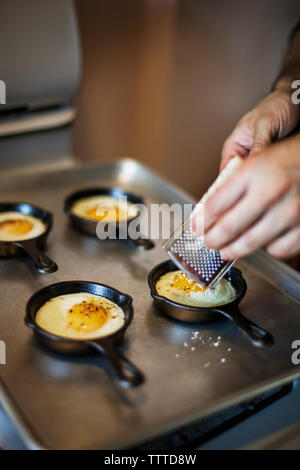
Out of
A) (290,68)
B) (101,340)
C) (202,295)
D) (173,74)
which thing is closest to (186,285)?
(202,295)

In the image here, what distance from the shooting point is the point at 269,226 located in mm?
948

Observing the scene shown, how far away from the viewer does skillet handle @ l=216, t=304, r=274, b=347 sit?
3.67 ft

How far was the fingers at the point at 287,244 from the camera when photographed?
0.96 meters

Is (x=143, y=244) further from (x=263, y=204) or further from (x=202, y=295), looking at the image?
(x=263, y=204)

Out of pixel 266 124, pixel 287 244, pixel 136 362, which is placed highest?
pixel 266 124

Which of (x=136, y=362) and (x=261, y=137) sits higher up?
(x=261, y=137)

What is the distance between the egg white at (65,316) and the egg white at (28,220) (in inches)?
11.8

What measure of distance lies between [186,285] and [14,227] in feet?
1.72

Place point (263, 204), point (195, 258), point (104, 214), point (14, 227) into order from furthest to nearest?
point (104, 214) < point (14, 227) < point (195, 258) < point (263, 204)

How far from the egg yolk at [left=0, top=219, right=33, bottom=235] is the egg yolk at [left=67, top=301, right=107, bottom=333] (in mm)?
396

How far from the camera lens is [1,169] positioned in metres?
1.92

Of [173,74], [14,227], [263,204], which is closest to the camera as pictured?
[263,204]

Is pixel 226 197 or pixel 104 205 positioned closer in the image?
pixel 226 197

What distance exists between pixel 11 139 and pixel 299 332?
4.04 ft
